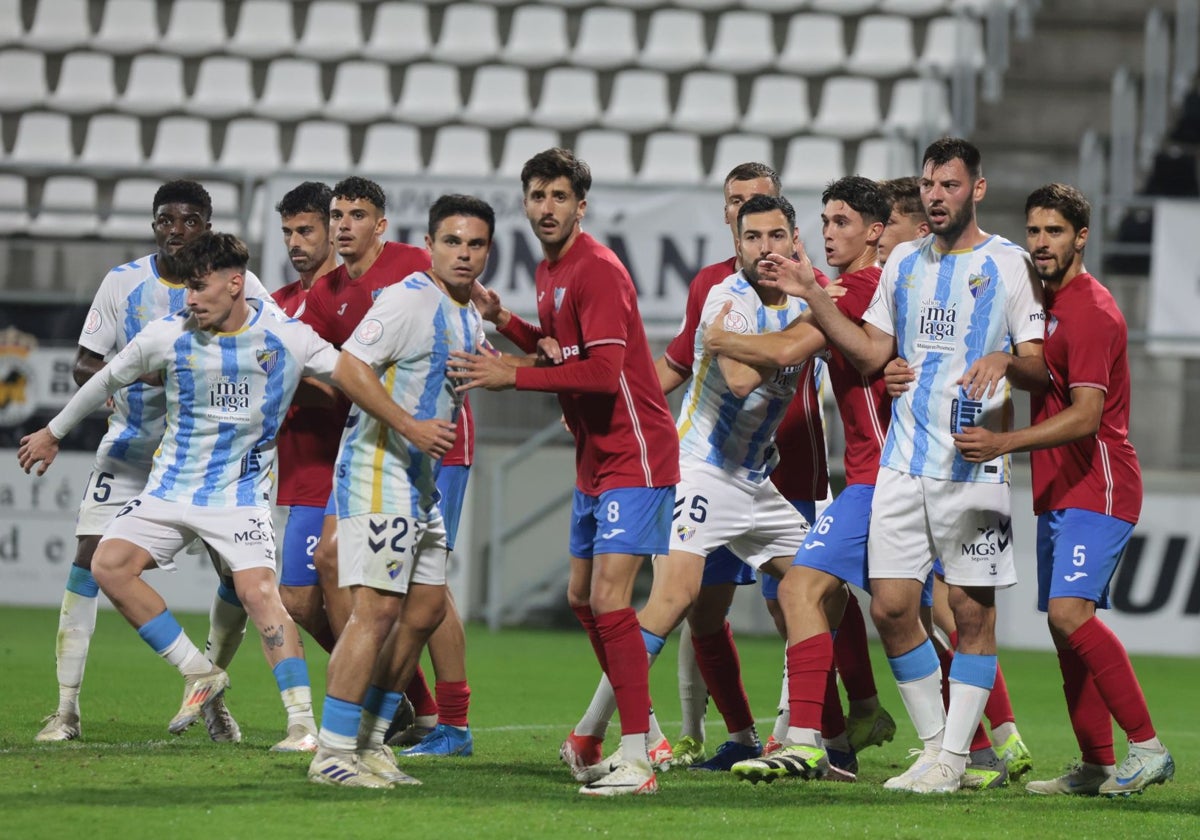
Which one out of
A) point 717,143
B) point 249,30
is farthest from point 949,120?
point 249,30

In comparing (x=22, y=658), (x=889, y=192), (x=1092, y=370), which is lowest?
(x=22, y=658)

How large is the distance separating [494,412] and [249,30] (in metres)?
6.36

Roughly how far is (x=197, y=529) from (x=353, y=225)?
1.43m

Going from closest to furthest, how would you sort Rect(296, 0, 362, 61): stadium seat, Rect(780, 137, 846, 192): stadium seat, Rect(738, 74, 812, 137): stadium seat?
Rect(780, 137, 846, 192): stadium seat
Rect(738, 74, 812, 137): stadium seat
Rect(296, 0, 362, 61): stadium seat

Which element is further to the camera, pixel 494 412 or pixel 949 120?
pixel 949 120

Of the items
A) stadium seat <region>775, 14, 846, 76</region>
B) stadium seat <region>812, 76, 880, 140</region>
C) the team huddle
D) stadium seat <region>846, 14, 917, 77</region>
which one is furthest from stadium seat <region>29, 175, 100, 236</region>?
the team huddle

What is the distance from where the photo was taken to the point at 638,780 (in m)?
5.48

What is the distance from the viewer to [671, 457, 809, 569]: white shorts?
6.24 meters

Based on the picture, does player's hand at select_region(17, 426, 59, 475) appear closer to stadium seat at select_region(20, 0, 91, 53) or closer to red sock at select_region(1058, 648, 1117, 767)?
red sock at select_region(1058, 648, 1117, 767)

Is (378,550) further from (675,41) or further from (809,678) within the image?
(675,41)

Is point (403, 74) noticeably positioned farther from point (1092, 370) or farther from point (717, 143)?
point (1092, 370)

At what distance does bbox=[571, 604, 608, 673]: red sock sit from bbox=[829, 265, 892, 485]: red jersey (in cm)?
107

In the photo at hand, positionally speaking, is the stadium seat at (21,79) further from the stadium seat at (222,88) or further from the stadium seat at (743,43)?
the stadium seat at (743,43)

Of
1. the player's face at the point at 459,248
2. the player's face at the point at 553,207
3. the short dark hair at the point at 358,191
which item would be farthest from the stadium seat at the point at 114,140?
the player's face at the point at 459,248
